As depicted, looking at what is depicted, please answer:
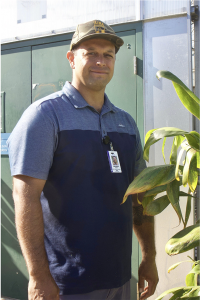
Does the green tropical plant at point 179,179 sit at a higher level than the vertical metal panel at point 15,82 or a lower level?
lower

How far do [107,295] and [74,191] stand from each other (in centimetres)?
61

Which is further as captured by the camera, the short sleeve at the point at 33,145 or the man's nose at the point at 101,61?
the man's nose at the point at 101,61

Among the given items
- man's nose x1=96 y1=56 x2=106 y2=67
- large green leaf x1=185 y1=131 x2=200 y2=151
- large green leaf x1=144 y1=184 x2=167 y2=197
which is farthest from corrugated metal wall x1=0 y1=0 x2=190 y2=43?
large green leaf x1=144 y1=184 x2=167 y2=197

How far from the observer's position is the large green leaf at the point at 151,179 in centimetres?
129

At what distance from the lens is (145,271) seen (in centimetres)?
196

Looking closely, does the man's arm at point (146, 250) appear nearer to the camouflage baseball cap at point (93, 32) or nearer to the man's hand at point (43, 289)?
the man's hand at point (43, 289)

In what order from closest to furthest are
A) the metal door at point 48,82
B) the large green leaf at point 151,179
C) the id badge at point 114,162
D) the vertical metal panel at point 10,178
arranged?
the large green leaf at point 151,179 → the id badge at point 114,162 → the metal door at point 48,82 → the vertical metal panel at point 10,178

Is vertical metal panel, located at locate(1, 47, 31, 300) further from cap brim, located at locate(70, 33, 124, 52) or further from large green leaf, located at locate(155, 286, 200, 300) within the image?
large green leaf, located at locate(155, 286, 200, 300)

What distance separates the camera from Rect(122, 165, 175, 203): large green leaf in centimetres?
129

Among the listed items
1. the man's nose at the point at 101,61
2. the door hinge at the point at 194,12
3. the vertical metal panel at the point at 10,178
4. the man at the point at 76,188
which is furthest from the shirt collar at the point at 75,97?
the vertical metal panel at the point at 10,178

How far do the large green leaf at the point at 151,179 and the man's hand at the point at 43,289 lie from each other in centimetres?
60

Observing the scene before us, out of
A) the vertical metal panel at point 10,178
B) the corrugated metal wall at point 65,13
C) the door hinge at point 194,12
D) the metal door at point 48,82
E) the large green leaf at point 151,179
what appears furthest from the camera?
the vertical metal panel at point 10,178

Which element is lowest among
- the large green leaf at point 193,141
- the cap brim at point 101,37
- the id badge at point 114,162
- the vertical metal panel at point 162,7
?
the id badge at point 114,162

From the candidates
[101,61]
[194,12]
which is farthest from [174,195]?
[194,12]
